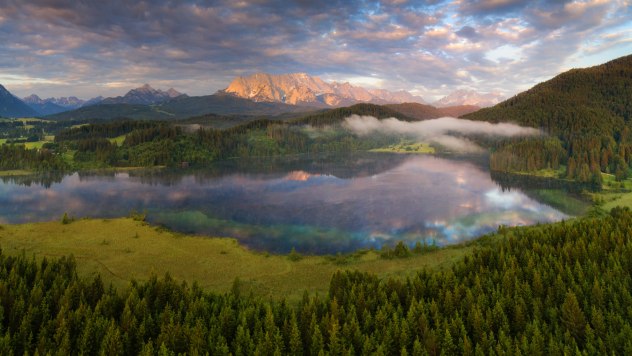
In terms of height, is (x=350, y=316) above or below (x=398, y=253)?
above

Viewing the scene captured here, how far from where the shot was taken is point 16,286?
49812 millimetres

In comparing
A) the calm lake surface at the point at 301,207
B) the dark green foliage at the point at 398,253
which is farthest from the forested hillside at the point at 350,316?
the calm lake surface at the point at 301,207

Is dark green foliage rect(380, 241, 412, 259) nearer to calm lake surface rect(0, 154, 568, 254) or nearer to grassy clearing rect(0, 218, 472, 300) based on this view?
grassy clearing rect(0, 218, 472, 300)

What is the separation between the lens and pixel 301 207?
135375 mm

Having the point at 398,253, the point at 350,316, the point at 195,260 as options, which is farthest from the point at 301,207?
the point at 350,316

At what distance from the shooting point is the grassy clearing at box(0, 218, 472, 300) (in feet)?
217

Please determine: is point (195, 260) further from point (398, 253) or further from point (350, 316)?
point (350, 316)

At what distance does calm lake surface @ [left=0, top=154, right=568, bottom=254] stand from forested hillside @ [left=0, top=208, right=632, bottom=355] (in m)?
38.3

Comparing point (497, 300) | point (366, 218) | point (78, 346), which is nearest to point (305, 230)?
point (366, 218)

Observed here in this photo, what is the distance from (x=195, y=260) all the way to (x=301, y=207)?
62029 mm

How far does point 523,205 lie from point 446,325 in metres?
117

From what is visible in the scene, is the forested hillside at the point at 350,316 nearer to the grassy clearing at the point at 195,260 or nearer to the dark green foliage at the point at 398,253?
the grassy clearing at the point at 195,260

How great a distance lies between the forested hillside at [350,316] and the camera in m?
38.8

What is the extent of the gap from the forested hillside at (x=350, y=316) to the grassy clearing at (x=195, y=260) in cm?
1069
